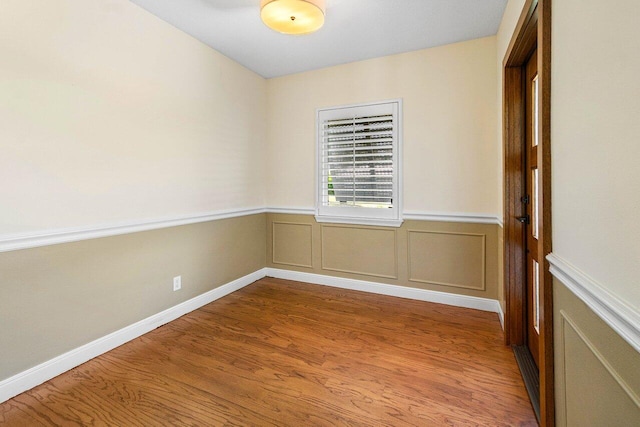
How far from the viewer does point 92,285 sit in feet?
7.00

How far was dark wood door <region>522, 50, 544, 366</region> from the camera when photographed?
201 cm

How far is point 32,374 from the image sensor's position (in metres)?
1.82

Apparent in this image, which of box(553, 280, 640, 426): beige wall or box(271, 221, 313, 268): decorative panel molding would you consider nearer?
box(553, 280, 640, 426): beige wall

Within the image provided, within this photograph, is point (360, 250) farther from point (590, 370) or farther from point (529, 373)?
point (590, 370)

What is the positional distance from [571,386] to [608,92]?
100 cm


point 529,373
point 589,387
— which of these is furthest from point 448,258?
point 589,387

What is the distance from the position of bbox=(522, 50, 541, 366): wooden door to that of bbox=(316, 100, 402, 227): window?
3.99 feet

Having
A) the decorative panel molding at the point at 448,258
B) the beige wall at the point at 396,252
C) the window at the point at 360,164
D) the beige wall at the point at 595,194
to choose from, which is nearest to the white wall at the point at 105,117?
the beige wall at the point at 396,252

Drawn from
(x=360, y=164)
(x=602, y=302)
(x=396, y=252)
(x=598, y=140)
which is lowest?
(x=396, y=252)

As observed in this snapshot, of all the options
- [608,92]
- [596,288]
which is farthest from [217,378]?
[608,92]

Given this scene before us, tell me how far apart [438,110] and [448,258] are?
4.81 ft

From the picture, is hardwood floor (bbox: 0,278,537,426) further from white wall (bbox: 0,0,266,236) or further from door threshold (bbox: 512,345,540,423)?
white wall (bbox: 0,0,266,236)

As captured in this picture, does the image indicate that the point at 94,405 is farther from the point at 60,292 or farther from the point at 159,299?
the point at 159,299

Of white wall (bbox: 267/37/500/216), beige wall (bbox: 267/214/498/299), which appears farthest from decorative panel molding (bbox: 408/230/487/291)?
white wall (bbox: 267/37/500/216)
